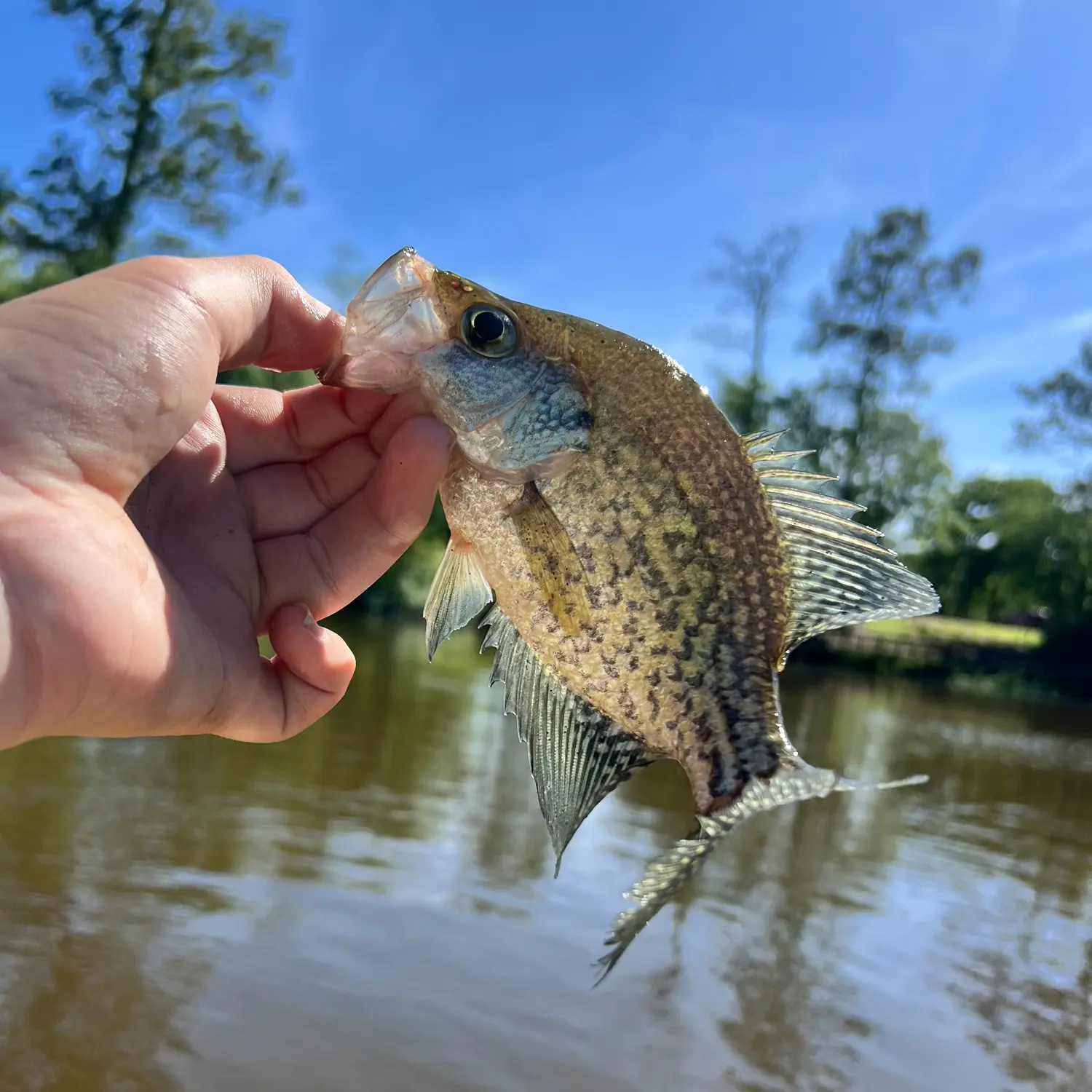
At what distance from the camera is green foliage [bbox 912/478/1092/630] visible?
36500 mm

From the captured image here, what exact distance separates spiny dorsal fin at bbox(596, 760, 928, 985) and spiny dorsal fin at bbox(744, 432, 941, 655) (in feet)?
1.49

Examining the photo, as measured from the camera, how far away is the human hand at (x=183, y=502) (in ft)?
6.60

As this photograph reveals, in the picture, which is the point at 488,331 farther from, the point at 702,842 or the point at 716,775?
the point at 702,842

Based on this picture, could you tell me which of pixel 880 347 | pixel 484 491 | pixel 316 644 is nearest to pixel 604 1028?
pixel 316 644

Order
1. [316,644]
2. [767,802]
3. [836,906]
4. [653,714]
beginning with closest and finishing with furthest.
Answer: [767,802] < [653,714] < [316,644] < [836,906]

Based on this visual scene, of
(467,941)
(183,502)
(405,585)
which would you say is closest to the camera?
(183,502)

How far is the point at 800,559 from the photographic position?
100 inches

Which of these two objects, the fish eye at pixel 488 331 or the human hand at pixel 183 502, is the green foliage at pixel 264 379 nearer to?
the human hand at pixel 183 502

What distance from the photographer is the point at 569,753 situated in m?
2.55

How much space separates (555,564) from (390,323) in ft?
2.58

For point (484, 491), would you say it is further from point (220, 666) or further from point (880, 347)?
point (880, 347)

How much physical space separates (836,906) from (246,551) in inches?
306

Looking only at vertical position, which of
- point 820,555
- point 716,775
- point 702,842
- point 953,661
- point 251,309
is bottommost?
point 702,842

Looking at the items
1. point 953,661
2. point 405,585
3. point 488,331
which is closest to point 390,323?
point 488,331
